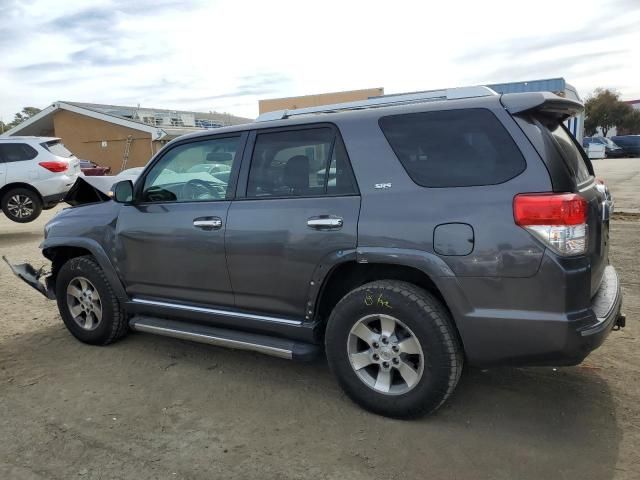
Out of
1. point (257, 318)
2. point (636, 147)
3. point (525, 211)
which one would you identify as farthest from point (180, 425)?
point (636, 147)

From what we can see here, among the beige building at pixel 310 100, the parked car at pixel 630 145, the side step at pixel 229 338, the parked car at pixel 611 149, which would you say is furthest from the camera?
the parked car at pixel 611 149

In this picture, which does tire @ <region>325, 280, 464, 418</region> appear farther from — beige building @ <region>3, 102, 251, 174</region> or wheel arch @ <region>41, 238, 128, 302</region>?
beige building @ <region>3, 102, 251, 174</region>

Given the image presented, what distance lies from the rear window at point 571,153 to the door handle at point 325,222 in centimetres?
131

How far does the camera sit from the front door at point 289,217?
3.27 meters

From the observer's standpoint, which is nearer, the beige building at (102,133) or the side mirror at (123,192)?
the side mirror at (123,192)

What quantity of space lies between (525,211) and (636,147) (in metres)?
40.0

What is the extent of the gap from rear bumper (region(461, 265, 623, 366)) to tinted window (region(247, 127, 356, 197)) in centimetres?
111

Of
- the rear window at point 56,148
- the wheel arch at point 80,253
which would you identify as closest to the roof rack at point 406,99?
the wheel arch at point 80,253

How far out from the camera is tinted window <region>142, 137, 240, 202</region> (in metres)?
3.90

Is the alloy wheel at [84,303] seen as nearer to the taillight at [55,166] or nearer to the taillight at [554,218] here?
the taillight at [554,218]

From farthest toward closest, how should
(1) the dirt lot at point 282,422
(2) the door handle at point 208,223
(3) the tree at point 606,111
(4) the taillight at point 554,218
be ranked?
(3) the tree at point 606,111
(2) the door handle at point 208,223
(1) the dirt lot at point 282,422
(4) the taillight at point 554,218

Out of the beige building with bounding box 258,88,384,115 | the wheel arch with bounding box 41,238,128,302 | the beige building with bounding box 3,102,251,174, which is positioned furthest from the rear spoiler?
the beige building with bounding box 258,88,384,115

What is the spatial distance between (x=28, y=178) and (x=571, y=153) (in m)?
11.3

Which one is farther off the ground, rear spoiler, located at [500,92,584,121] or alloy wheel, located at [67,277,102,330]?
rear spoiler, located at [500,92,584,121]
